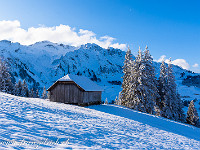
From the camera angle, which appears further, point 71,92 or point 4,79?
point 4,79

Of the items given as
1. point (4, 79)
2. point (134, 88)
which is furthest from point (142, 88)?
point (4, 79)

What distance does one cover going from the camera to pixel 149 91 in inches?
1177

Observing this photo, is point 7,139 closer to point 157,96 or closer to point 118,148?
point 118,148

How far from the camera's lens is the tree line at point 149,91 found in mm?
29406

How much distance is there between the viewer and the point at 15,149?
588 cm

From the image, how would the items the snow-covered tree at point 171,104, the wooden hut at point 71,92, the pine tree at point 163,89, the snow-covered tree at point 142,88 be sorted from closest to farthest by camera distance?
the wooden hut at point 71,92 < the snow-covered tree at point 142,88 < the snow-covered tree at point 171,104 < the pine tree at point 163,89

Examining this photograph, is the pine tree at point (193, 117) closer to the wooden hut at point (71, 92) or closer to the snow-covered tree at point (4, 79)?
the wooden hut at point (71, 92)

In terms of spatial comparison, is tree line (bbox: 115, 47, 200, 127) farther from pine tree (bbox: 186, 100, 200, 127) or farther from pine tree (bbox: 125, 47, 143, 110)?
pine tree (bbox: 186, 100, 200, 127)

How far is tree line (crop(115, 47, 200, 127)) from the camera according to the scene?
29406 mm

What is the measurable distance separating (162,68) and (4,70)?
3637cm

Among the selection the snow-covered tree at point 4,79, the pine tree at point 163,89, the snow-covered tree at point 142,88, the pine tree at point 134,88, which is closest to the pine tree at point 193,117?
the pine tree at point 163,89

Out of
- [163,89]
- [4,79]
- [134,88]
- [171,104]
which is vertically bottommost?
[171,104]

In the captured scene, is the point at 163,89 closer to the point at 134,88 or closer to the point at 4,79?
the point at 134,88

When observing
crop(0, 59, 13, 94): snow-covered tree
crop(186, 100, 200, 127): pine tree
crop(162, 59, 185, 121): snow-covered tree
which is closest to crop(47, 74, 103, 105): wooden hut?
crop(0, 59, 13, 94): snow-covered tree
